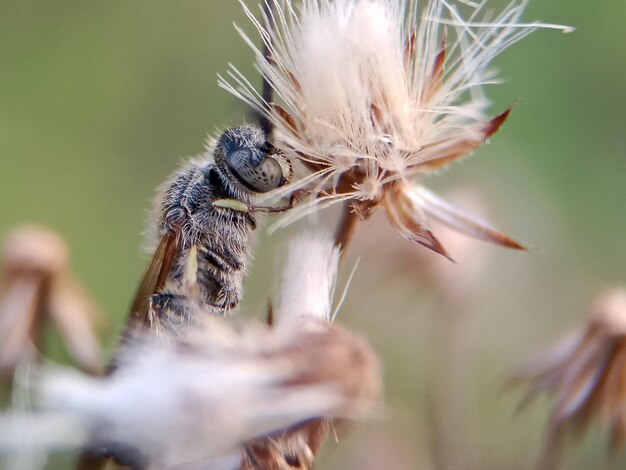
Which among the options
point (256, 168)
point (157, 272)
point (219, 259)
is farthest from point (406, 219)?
point (157, 272)

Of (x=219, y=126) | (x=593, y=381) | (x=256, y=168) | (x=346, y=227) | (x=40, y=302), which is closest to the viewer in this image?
(x=346, y=227)

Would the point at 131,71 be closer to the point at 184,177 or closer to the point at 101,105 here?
the point at 101,105

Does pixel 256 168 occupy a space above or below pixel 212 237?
above

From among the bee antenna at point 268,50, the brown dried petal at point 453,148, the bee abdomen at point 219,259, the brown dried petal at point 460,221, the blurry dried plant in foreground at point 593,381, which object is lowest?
the blurry dried plant in foreground at point 593,381

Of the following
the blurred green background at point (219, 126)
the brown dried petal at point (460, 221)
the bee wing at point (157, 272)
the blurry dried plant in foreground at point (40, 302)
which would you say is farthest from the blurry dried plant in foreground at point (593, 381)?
the blurred green background at point (219, 126)

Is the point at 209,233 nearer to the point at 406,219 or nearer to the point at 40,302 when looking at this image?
the point at 406,219

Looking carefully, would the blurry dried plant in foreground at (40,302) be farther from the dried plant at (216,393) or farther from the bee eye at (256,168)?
the dried plant at (216,393)
